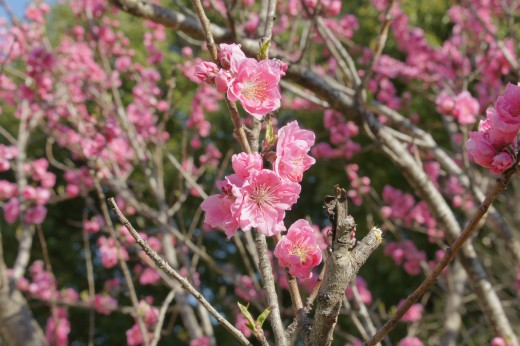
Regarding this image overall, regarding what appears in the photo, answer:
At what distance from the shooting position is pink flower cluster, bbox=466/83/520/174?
91 centimetres

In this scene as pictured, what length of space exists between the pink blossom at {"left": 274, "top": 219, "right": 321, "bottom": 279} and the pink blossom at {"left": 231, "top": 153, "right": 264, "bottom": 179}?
0.49ft

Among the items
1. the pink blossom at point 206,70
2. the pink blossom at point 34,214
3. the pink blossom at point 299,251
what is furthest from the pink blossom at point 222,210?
the pink blossom at point 34,214

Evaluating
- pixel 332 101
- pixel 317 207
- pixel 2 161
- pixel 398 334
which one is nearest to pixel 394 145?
pixel 332 101

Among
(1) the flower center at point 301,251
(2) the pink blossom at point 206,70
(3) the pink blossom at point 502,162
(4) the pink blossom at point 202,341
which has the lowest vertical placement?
(4) the pink blossom at point 202,341

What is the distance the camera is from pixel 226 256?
9.83 meters

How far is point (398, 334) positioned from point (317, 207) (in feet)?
9.05

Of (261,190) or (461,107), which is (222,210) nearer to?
(261,190)

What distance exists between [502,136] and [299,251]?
446 millimetres

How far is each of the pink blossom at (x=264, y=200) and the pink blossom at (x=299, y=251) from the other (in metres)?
0.04

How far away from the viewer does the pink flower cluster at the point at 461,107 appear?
278 cm

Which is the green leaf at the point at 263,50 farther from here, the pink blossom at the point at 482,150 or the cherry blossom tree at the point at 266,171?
the pink blossom at the point at 482,150

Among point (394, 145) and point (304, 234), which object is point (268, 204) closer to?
point (304, 234)

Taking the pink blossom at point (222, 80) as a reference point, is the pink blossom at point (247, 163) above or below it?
below

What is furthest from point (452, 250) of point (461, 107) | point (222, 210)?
point (461, 107)
